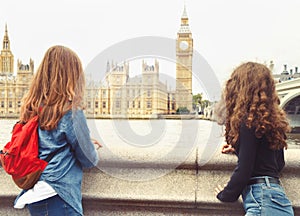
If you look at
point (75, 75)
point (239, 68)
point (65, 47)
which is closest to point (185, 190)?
point (239, 68)

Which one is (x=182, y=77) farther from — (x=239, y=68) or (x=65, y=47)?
(x=65, y=47)

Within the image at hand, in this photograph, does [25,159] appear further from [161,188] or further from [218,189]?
[218,189]

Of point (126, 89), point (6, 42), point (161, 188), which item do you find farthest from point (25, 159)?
point (6, 42)

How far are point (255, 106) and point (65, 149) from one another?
1.05m

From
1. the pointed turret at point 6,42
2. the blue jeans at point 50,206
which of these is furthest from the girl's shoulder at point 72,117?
the pointed turret at point 6,42

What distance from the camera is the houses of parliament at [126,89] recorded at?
3.43 metres

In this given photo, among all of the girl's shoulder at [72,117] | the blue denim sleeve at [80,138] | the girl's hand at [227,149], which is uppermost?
the girl's shoulder at [72,117]

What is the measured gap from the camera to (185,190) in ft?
7.56

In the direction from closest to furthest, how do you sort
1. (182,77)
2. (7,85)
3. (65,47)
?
(65,47) → (182,77) → (7,85)

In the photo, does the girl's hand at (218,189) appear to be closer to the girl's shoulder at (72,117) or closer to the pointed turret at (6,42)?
the girl's shoulder at (72,117)

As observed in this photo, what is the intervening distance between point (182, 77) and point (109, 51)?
127cm

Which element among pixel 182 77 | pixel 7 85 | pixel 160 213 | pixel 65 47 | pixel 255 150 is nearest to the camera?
pixel 255 150

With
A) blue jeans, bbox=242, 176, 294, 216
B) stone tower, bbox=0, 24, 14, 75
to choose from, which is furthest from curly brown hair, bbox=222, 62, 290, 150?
stone tower, bbox=0, 24, 14, 75

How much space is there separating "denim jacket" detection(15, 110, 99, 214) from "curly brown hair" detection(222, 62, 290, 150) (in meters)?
0.80
